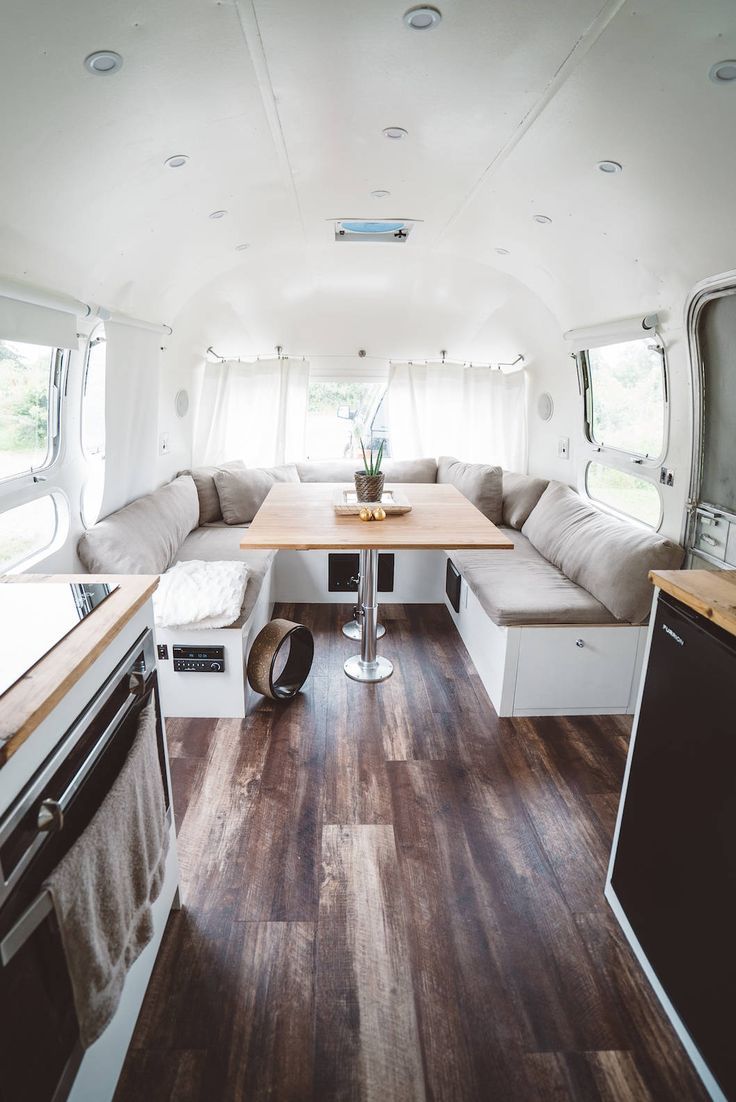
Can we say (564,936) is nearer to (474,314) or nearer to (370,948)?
(370,948)

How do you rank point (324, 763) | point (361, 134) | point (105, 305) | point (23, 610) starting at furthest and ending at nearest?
1. point (105, 305)
2. point (324, 763)
3. point (361, 134)
4. point (23, 610)

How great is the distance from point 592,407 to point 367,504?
165 centimetres

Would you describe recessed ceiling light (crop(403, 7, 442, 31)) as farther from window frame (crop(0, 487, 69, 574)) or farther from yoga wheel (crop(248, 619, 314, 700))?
yoga wheel (crop(248, 619, 314, 700))

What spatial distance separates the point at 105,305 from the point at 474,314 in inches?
105

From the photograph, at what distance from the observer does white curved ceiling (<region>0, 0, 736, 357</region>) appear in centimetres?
133

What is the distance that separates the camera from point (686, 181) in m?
1.81

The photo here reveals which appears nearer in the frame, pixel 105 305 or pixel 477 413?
pixel 105 305

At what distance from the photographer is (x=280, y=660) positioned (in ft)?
9.69

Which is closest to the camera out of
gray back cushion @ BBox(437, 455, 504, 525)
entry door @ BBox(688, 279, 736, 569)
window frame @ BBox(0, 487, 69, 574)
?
window frame @ BBox(0, 487, 69, 574)

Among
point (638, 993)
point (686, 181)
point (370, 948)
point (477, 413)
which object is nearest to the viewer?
point (638, 993)

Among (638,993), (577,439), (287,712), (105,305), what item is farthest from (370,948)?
(577,439)

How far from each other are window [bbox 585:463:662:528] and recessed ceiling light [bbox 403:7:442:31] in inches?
84.9

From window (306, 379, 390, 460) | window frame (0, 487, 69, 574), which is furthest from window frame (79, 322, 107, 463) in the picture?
window (306, 379, 390, 460)

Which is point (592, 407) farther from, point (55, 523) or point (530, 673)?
point (55, 523)
